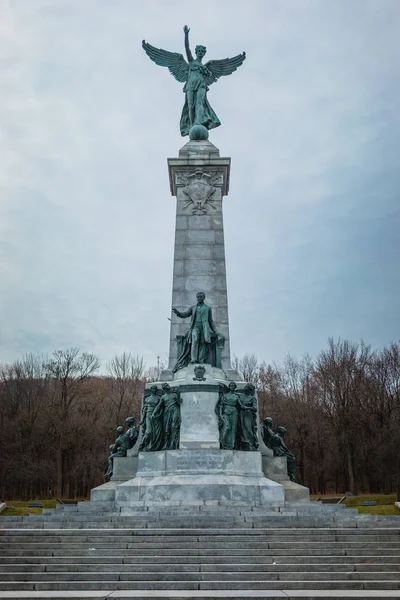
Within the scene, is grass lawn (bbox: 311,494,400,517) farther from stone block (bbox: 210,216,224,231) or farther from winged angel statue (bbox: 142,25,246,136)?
winged angel statue (bbox: 142,25,246,136)

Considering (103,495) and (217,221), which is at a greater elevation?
(217,221)

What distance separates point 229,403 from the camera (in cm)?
1825

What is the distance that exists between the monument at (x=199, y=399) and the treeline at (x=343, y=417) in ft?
82.6

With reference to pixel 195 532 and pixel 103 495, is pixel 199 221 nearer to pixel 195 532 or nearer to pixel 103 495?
pixel 103 495

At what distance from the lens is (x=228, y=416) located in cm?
1809

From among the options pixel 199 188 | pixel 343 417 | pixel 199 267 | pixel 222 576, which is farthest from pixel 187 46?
pixel 343 417

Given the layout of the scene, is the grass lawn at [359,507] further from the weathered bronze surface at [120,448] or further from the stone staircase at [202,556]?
the stone staircase at [202,556]

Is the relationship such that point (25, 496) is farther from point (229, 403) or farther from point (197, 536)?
point (197, 536)

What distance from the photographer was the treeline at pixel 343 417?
4378 centimetres

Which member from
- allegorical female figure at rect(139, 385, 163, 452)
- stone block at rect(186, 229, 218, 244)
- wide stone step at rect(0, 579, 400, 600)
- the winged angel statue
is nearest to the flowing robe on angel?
the winged angel statue

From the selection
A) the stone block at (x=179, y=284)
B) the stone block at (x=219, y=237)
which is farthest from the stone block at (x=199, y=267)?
the stone block at (x=219, y=237)

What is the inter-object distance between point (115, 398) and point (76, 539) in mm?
43704

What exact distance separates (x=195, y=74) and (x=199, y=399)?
1364 centimetres

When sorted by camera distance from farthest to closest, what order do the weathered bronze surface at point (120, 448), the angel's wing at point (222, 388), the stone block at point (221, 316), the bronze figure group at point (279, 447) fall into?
the stone block at point (221, 316) < the bronze figure group at point (279, 447) < the weathered bronze surface at point (120, 448) < the angel's wing at point (222, 388)
